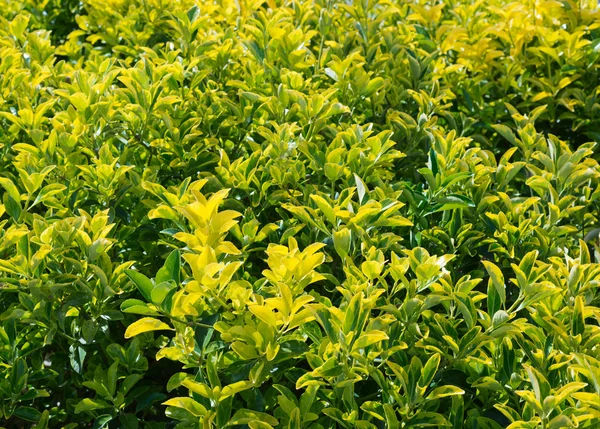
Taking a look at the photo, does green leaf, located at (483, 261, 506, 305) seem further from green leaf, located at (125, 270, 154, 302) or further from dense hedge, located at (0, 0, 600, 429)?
green leaf, located at (125, 270, 154, 302)

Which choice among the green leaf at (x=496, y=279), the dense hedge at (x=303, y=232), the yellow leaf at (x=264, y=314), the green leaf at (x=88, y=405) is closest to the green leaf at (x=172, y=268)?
the dense hedge at (x=303, y=232)

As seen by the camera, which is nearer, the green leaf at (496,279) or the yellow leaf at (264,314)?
the yellow leaf at (264,314)

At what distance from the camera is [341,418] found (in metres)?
1.80

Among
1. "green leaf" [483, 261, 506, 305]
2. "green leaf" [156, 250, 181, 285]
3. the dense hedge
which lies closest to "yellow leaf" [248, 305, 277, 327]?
the dense hedge

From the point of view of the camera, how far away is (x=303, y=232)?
2.37 meters

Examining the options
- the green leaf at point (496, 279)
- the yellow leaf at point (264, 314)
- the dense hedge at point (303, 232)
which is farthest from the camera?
the green leaf at point (496, 279)

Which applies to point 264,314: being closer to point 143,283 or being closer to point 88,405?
point 143,283

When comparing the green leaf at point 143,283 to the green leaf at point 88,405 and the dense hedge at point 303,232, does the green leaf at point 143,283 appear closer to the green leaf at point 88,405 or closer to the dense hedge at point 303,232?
the dense hedge at point 303,232

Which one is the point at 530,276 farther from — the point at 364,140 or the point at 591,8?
the point at 591,8

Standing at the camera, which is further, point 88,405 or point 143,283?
point 88,405

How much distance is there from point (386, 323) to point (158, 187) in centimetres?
84

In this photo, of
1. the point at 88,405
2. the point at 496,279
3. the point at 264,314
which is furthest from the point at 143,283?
the point at 496,279

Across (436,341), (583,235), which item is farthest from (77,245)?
(583,235)

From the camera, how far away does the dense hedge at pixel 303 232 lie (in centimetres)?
181
